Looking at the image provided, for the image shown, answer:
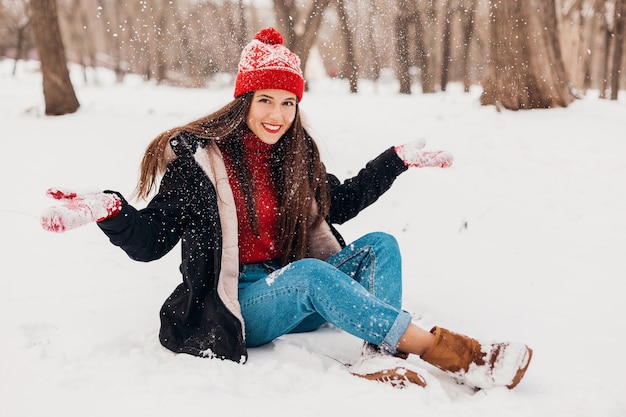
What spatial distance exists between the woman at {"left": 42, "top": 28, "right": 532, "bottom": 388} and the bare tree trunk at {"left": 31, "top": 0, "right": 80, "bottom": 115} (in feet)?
16.6

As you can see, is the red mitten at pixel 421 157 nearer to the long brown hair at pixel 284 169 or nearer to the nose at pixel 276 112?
the long brown hair at pixel 284 169

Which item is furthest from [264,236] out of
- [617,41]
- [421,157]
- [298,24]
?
[617,41]

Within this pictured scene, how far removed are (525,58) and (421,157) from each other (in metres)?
4.06

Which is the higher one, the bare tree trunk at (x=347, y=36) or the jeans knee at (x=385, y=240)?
the bare tree trunk at (x=347, y=36)

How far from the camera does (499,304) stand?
3141 mm

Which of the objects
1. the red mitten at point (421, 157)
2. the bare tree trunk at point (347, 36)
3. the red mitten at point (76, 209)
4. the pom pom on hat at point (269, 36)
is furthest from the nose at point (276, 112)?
the bare tree trunk at point (347, 36)

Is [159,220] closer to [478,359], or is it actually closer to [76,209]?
[76,209]

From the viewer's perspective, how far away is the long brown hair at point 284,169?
2432 millimetres

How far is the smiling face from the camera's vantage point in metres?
2.51

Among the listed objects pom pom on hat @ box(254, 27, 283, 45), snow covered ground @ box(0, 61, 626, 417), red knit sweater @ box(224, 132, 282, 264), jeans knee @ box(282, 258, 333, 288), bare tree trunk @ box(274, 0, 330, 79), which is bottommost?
snow covered ground @ box(0, 61, 626, 417)

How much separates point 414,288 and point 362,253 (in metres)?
0.90

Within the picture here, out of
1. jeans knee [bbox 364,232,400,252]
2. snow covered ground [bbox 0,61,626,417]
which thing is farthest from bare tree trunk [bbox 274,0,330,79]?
jeans knee [bbox 364,232,400,252]

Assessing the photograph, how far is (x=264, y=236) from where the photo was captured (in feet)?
8.53

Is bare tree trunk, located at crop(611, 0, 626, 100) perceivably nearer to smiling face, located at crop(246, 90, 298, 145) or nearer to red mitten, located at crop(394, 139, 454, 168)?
red mitten, located at crop(394, 139, 454, 168)
